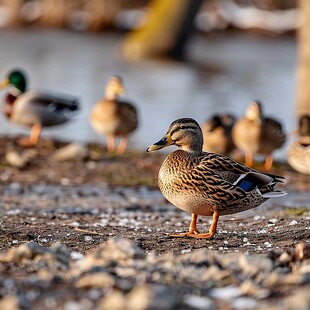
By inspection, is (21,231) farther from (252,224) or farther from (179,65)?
(179,65)

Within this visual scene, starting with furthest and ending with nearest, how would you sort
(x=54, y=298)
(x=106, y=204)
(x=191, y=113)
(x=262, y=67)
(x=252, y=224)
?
(x=262, y=67) < (x=191, y=113) < (x=106, y=204) < (x=252, y=224) < (x=54, y=298)

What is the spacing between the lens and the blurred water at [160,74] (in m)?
18.8

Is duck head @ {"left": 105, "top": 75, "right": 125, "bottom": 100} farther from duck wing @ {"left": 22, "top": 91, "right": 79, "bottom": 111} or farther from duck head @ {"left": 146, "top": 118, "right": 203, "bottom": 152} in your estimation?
duck head @ {"left": 146, "top": 118, "right": 203, "bottom": 152}

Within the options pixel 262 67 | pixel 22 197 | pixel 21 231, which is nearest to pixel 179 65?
A: pixel 262 67

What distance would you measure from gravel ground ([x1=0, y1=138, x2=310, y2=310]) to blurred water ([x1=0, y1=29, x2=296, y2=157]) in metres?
3.95

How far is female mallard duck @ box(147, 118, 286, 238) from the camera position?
6.79 m

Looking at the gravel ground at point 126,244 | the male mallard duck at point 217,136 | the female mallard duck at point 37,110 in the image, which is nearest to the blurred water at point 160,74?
the female mallard duck at point 37,110

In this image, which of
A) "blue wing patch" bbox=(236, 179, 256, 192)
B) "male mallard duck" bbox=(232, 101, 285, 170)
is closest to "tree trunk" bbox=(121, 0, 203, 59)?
"male mallard duck" bbox=(232, 101, 285, 170)

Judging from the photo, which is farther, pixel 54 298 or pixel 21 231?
pixel 21 231

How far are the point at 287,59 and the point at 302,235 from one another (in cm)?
2546

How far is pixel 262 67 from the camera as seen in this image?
29.1 m

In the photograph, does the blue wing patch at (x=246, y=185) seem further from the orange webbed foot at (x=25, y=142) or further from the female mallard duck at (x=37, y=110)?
the female mallard duck at (x=37, y=110)

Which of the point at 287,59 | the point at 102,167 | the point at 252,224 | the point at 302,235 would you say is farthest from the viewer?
the point at 287,59

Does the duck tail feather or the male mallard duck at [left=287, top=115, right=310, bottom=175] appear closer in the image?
the duck tail feather
